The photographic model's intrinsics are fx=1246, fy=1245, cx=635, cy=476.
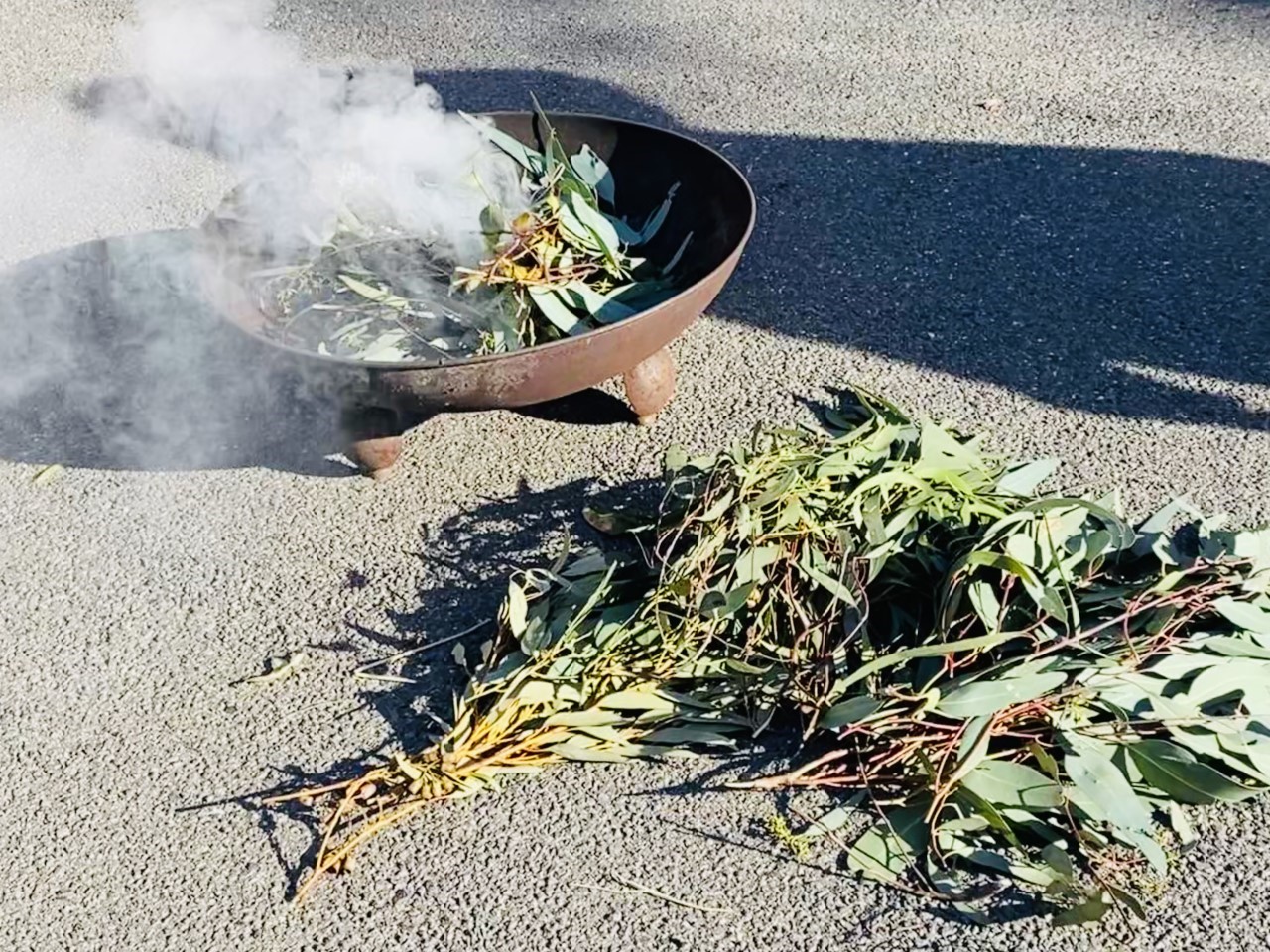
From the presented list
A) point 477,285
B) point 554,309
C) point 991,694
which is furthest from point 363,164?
point 991,694

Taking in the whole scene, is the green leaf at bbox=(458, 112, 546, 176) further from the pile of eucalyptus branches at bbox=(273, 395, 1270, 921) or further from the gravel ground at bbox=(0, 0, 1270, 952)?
the pile of eucalyptus branches at bbox=(273, 395, 1270, 921)

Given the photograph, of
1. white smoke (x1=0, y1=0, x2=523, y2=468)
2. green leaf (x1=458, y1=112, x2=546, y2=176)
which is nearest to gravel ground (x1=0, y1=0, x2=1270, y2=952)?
white smoke (x1=0, y1=0, x2=523, y2=468)

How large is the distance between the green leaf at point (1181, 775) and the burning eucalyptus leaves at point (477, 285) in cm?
150

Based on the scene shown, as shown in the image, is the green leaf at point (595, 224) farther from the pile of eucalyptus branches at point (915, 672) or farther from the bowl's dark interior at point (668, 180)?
the pile of eucalyptus branches at point (915, 672)

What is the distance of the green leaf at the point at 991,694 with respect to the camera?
7.39ft

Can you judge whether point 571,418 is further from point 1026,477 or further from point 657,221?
point 1026,477

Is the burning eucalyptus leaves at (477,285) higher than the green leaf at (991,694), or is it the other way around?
the burning eucalyptus leaves at (477,285)

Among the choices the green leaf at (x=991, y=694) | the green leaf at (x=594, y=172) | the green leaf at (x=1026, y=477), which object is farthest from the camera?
the green leaf at (x=594, y=172)

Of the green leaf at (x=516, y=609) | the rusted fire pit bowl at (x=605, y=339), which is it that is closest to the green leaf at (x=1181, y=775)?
the green leaf at (x=516, y=609)

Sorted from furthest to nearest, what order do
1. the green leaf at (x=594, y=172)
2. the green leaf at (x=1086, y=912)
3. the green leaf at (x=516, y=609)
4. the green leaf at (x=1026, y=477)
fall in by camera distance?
the green leaf at (x=594, y=172)
the green leaf at (x=1026, y=477)
the green leaf at (x=516, y=609)
the green leaf at (x=1086, y=912)

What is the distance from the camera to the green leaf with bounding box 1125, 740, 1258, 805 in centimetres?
219

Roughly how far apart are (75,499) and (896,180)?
2.73 m

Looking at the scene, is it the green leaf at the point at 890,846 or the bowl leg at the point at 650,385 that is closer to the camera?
the green leaf at the point at 890,846

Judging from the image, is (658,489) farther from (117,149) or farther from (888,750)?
(117,149)
